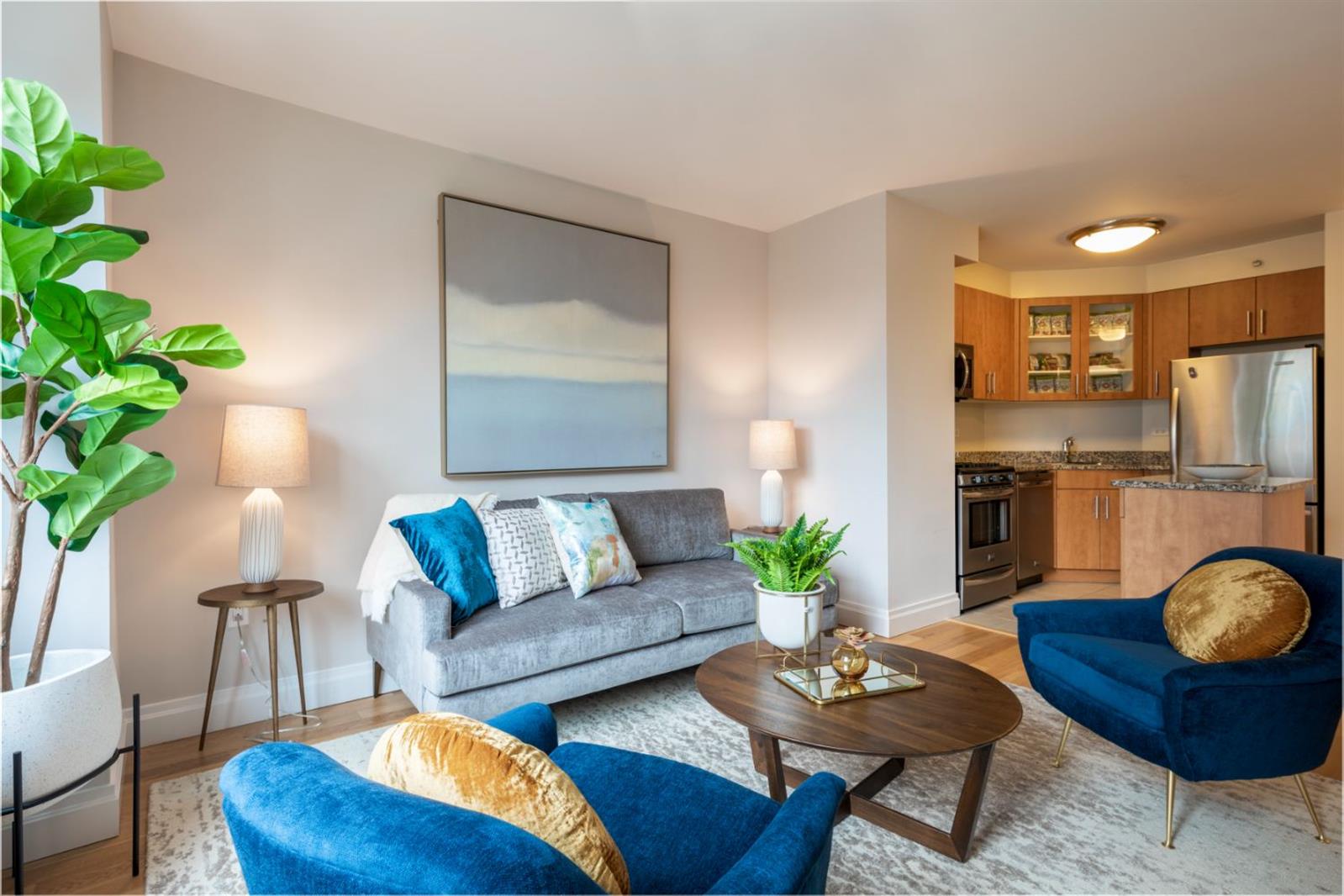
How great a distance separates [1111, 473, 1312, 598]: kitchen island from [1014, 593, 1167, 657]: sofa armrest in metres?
1.08

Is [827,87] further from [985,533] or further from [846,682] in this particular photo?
[985,533]

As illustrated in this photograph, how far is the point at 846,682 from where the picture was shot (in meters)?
1.94

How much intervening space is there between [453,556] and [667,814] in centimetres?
160

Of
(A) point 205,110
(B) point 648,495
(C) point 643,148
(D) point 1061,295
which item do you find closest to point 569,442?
(B) point 648,495

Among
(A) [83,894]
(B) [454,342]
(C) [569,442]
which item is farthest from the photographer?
(C) [569,442]

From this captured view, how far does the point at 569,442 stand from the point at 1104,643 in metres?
2.53

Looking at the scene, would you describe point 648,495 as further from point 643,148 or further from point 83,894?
point 83,894

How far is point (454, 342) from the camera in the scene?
10.5 feet

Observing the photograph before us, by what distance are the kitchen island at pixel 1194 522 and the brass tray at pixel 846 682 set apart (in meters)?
2.07

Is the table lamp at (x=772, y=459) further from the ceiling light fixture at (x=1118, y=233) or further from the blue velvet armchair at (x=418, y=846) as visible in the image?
the blue velvet armchair at (x=418, y=846)

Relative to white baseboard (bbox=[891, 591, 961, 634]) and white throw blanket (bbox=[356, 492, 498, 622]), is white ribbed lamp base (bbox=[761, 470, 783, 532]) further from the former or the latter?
A: white throw blanket (bbox=[356, 492, 498, 622])

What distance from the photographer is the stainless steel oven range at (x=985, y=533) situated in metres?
4.34

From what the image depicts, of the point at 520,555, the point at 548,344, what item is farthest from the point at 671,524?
the point at 548,344

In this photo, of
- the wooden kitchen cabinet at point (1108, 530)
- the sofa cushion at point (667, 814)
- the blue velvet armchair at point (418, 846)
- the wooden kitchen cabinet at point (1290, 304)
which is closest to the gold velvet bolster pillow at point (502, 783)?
the blue velvet armchair at point (418, 846)
